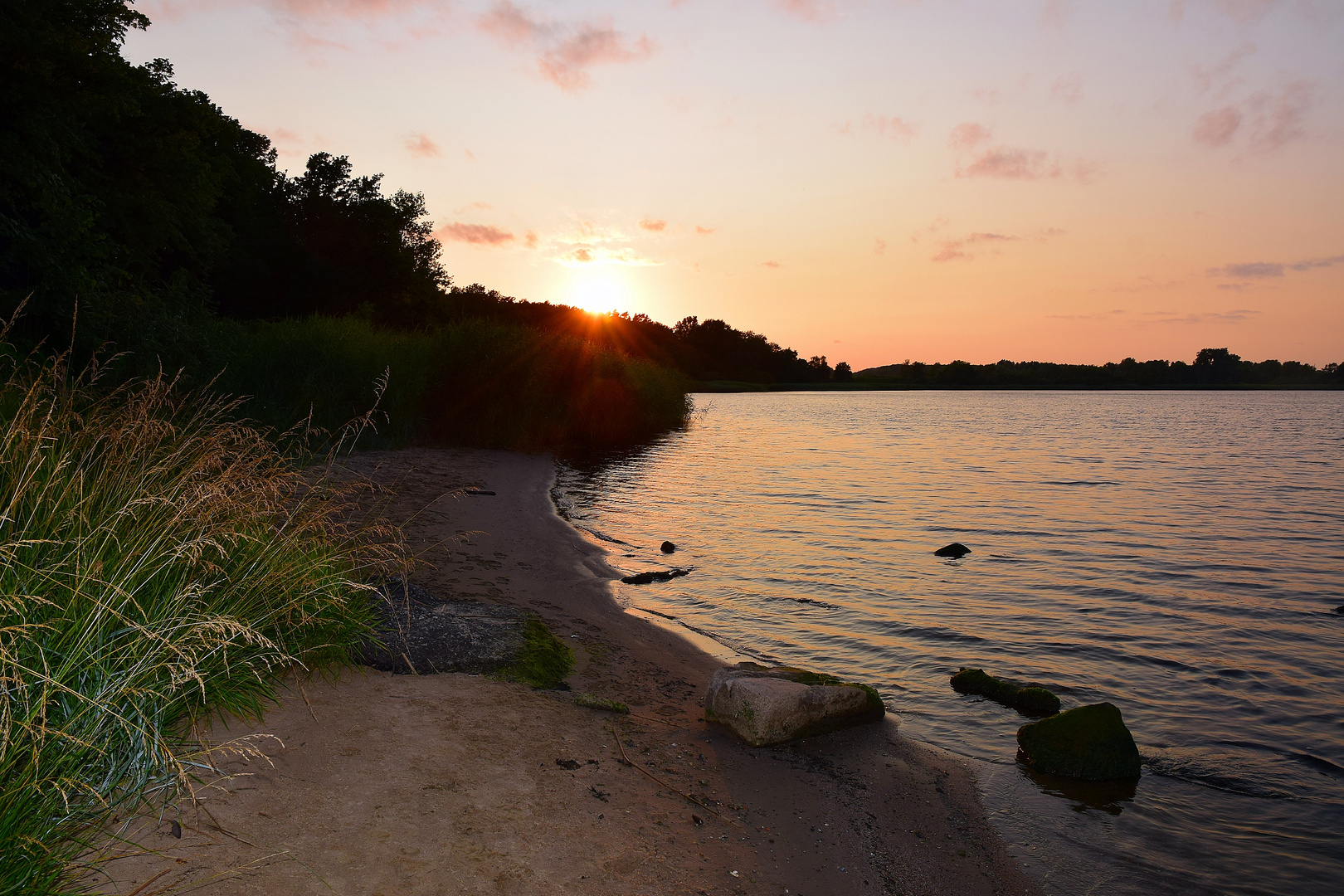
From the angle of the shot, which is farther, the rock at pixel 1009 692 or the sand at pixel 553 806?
the rock at pixel 1009 692

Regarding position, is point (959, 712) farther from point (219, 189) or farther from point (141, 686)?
point (219, 189)

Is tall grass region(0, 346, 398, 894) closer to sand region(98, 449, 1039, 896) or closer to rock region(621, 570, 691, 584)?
sand region(98, 449, 1039, 896)

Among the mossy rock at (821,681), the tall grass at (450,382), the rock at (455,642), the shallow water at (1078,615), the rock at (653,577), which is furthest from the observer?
the tall grass at (450,382)

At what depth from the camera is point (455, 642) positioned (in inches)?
266

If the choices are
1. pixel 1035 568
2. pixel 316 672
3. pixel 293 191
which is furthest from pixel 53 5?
pixel 293 191

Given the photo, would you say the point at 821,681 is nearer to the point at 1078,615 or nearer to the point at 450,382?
the point at 1078,615

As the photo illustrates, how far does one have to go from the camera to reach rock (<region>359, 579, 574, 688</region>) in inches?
249

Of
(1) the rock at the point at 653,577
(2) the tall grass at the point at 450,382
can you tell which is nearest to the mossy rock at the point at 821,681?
(1) the rock at the point at 653,577

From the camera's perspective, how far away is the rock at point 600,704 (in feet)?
20.7

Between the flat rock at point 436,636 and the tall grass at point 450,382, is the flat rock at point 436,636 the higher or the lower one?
the lower one

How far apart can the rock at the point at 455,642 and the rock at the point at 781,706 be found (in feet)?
5.04

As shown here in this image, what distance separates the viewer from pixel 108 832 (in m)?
3.46

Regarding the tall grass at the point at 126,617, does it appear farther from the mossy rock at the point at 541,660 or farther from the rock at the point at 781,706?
the rock at the point at 781,706

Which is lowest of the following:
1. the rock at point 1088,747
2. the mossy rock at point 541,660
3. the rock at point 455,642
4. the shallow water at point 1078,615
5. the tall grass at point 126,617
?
the shallow water at point 1078,615
